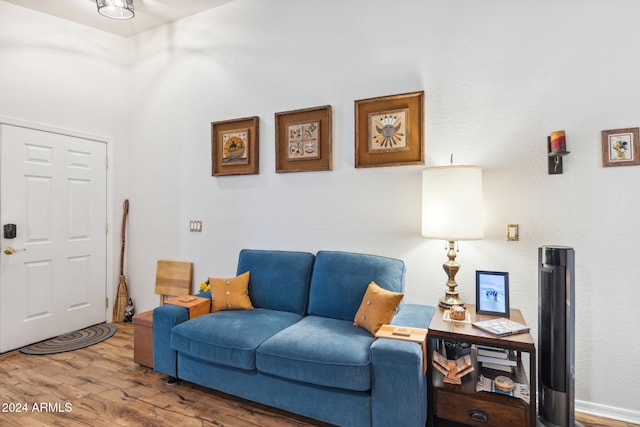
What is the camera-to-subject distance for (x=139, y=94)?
Result: 3885 mm

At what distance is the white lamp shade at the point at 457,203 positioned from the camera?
2.01 m

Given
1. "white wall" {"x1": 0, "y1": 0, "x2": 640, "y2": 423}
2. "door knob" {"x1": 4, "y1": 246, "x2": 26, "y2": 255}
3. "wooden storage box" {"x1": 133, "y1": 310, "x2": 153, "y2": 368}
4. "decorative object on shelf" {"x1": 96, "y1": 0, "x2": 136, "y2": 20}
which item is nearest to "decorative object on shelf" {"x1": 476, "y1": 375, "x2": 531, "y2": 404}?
"white wall" {"x1": 0, "y1": 0, "x2": 640, "y2": 423}

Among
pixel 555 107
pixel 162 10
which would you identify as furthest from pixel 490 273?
pixel 162 10

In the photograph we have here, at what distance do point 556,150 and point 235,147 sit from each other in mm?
2554

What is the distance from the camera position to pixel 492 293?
206 cm

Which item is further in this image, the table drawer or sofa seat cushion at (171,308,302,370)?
sofa seat cushion at (171,308,302,370)

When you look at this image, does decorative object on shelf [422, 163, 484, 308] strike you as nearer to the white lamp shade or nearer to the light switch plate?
the white lamp shade

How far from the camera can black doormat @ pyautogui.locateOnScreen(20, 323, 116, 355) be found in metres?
3.03

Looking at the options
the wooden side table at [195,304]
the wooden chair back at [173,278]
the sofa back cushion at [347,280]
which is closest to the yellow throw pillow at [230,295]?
the wooden side table at [195,304]

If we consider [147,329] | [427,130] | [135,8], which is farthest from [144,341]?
[135,8]

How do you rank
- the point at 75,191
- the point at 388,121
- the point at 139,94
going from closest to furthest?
the point at 388,121 < the point at 75,191 < the point at 139,94

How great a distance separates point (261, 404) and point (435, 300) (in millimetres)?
1401

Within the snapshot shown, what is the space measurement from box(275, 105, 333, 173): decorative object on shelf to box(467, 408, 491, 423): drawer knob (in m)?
1.89

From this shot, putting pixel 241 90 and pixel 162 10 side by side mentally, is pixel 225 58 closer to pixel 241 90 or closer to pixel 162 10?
pixel 241 90
